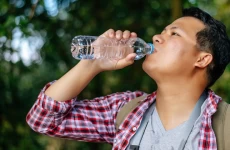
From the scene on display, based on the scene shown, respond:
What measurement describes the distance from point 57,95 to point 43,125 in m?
0.17

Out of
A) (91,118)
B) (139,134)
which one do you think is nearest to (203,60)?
(139,134)

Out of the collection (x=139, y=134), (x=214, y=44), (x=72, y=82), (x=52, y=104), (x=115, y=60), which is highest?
(x=214, y=44)

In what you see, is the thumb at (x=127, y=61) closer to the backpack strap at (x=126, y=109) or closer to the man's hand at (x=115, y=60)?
the man's hand at (x=115, y=60)

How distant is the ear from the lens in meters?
→ 2.58

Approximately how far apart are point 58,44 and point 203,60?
8.62 ft

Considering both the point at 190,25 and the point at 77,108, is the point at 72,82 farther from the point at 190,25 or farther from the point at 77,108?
the point at 190,25

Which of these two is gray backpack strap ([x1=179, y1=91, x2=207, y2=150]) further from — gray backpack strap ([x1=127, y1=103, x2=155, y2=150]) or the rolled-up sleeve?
the rolled-up sleeve

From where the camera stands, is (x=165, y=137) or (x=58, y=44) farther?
(x=58, y=44)

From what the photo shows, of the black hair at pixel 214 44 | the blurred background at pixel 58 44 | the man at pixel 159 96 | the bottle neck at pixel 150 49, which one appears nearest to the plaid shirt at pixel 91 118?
the man at pixel 159 96

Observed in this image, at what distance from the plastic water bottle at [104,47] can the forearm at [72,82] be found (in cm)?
7

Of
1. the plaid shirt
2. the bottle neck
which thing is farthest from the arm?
the bottle neck

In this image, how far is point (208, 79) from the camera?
2.62 m

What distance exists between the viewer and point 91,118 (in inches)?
102

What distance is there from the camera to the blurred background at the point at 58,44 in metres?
4.24
